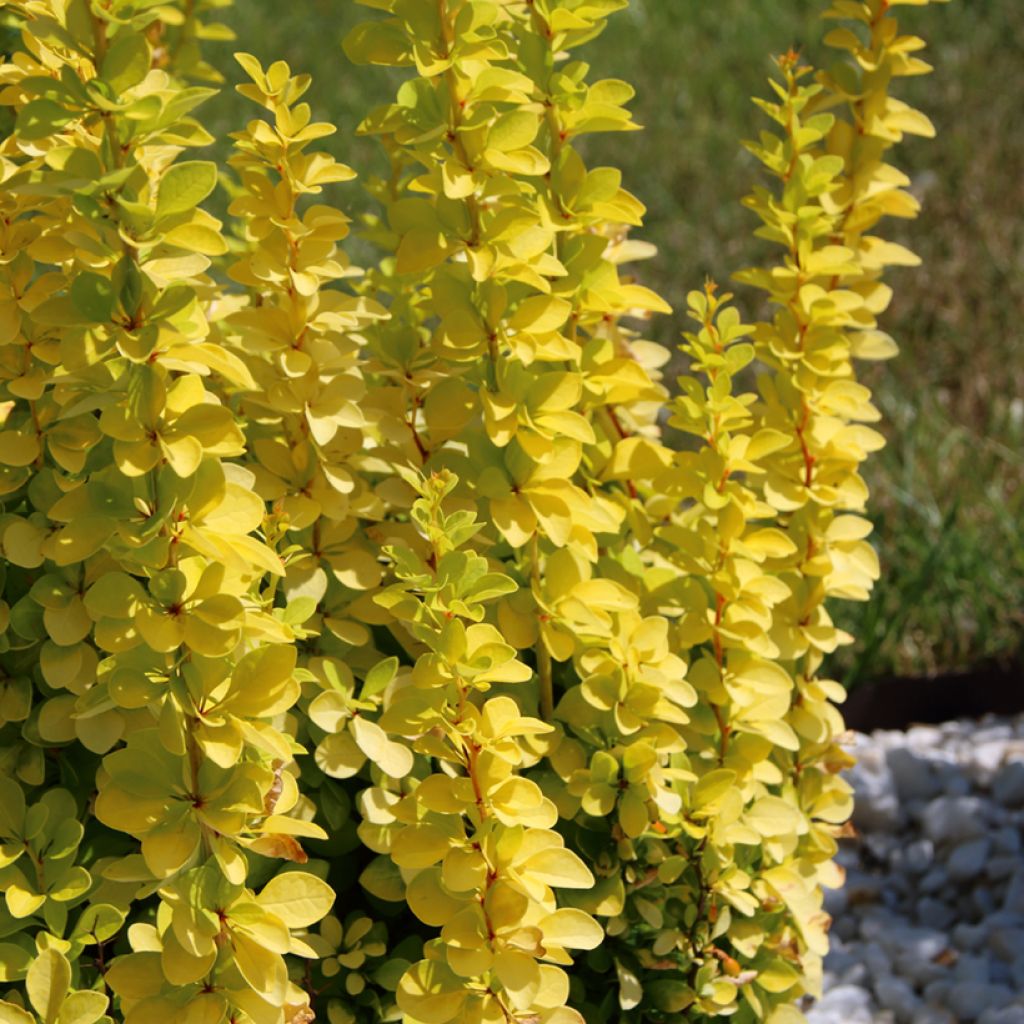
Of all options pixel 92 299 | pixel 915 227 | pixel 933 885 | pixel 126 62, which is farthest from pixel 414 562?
pixel 915 227

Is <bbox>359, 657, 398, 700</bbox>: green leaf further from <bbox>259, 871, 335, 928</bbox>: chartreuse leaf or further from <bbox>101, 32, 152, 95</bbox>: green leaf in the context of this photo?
<bbox>101, 32, 152, 95</bbox>: green leaf

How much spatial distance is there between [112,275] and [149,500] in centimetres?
16

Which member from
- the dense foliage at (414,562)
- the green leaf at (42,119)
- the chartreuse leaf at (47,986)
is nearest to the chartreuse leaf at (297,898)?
the dense foliage at (414,562)

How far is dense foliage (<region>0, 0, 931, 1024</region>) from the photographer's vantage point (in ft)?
3.36

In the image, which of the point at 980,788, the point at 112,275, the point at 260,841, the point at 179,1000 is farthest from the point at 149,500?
the point at 980,788

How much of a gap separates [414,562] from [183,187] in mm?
317

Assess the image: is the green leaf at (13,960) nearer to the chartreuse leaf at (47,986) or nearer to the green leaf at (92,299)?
the chartreuse leaf at (47,986)

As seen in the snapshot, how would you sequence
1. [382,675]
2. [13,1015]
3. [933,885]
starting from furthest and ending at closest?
1. [933,885]
2. [382,675]
3. [13,1015]

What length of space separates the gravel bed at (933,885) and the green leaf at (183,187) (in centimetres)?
164

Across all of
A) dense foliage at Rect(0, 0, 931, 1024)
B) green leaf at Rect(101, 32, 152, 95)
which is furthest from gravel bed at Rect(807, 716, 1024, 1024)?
green leaf at Rect(101, 32, 152, 95)

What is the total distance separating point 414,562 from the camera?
42.3 inches

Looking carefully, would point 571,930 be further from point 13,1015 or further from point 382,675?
point 13,1015

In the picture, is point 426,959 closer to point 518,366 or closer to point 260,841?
point 260,841

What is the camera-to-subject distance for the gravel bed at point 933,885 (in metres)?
2.21
